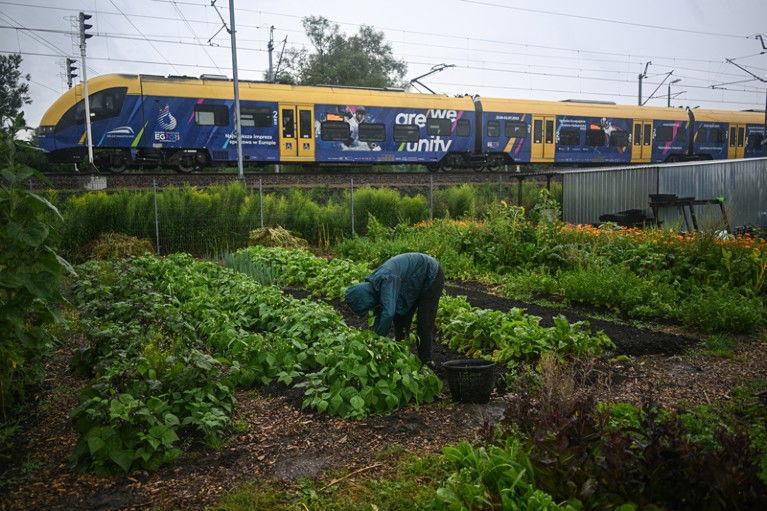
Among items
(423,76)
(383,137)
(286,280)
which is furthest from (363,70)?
(286,280)

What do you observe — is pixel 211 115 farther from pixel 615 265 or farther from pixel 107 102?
pixel 615 265

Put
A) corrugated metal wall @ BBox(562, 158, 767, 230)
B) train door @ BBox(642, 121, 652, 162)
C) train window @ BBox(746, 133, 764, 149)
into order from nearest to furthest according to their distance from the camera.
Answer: corrugated metal wall @ BBox(562, 158, 767, 230)
train door @ BBox(642, 121, 652, 162)
train window @ BBox(746, 133, 764, 149)

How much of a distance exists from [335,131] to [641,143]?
46.5ft

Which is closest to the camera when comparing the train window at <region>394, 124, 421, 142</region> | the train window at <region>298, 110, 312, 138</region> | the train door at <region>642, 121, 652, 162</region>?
the train window at <region>298, 110, 312, 138</region>

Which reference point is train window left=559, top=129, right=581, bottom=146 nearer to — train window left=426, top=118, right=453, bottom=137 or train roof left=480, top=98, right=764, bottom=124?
train roof left=480, top=98, right=764, bottom=124

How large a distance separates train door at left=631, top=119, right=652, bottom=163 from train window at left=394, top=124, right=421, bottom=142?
34.1 ft

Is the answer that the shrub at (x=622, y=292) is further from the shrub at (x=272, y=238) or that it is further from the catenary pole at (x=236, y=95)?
the catenary pole at (x=236, y=95)

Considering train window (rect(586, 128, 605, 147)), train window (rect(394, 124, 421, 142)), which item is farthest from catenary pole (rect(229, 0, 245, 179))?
train window (rect(586, 128, 605, 147))

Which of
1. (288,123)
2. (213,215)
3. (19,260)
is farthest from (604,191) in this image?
(19,260)

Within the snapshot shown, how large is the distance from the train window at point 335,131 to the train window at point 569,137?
9346 millimetres

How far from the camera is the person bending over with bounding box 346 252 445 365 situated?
4.91 m

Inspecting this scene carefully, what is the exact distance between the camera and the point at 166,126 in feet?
61.2

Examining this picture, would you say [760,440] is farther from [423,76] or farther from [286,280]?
[423,76]

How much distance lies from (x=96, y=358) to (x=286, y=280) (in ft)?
16.0
